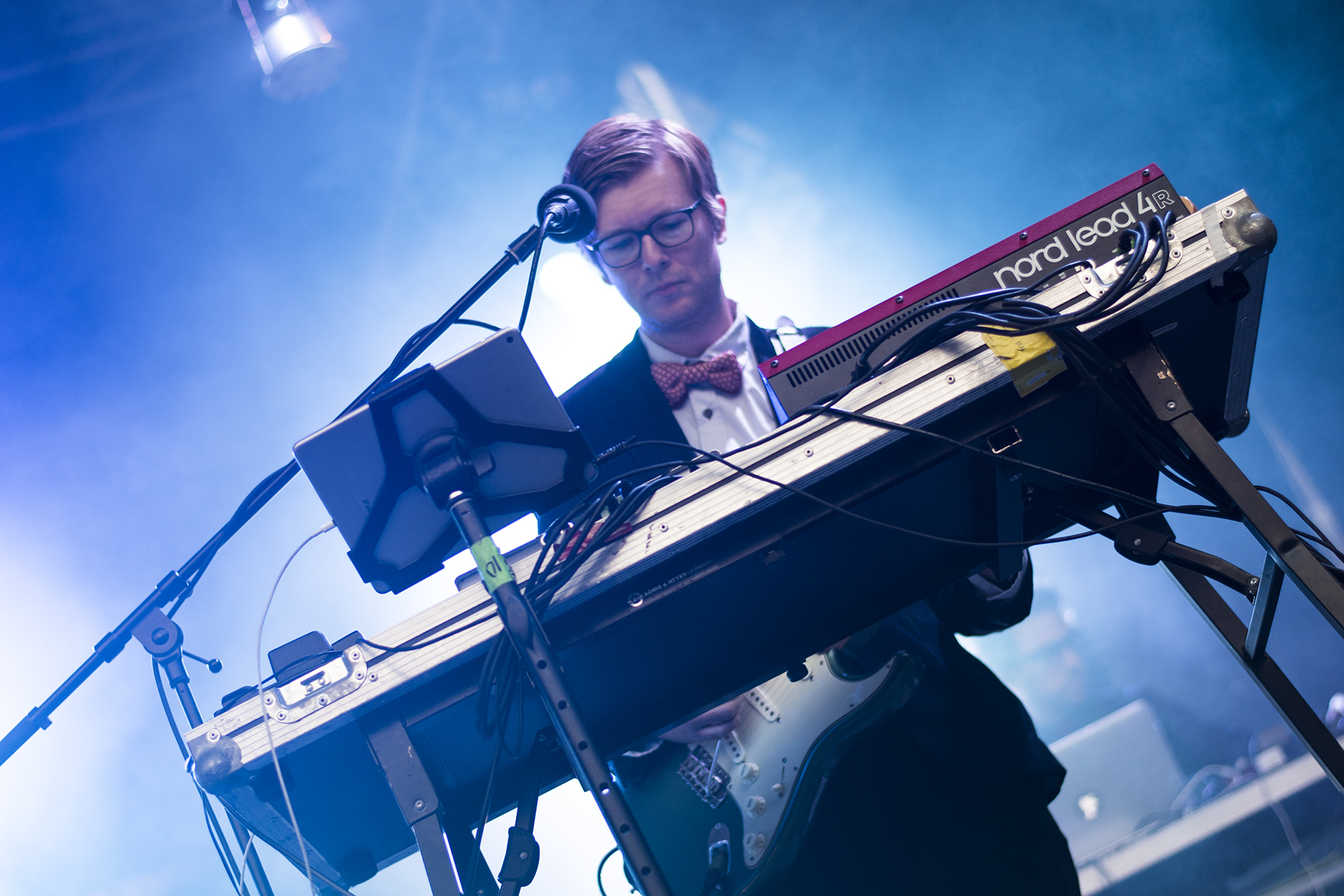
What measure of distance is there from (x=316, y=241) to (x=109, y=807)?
6.94ft

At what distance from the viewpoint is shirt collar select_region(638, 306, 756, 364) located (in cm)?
153

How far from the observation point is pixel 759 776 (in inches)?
42.3

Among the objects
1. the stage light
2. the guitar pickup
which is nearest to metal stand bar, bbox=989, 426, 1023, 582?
the guitar pickup

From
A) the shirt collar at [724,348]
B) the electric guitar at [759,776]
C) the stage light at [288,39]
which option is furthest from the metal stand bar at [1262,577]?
the stage light at [288,39]

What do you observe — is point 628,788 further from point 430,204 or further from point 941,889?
point 430,204

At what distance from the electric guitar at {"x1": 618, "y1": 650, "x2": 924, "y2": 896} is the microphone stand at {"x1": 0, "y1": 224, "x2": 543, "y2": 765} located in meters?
0.63

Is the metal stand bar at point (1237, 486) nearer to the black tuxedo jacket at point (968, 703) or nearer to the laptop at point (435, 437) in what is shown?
the black tuxedo jacket at point (968, 703)

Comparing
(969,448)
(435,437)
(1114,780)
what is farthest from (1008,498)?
(1114,780)

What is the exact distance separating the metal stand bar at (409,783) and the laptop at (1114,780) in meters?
3.53

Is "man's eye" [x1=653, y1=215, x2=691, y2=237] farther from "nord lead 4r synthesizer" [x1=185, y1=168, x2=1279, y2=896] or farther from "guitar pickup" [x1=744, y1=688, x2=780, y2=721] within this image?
"guitar pickup" [x1=744, y1=688, x2=780, y2=721]

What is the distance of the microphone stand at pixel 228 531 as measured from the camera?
33.9 inches

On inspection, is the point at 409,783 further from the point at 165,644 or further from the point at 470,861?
the point at 165,644

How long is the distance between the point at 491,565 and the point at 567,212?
17.2 inches

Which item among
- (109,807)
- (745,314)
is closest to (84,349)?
(109,807)
